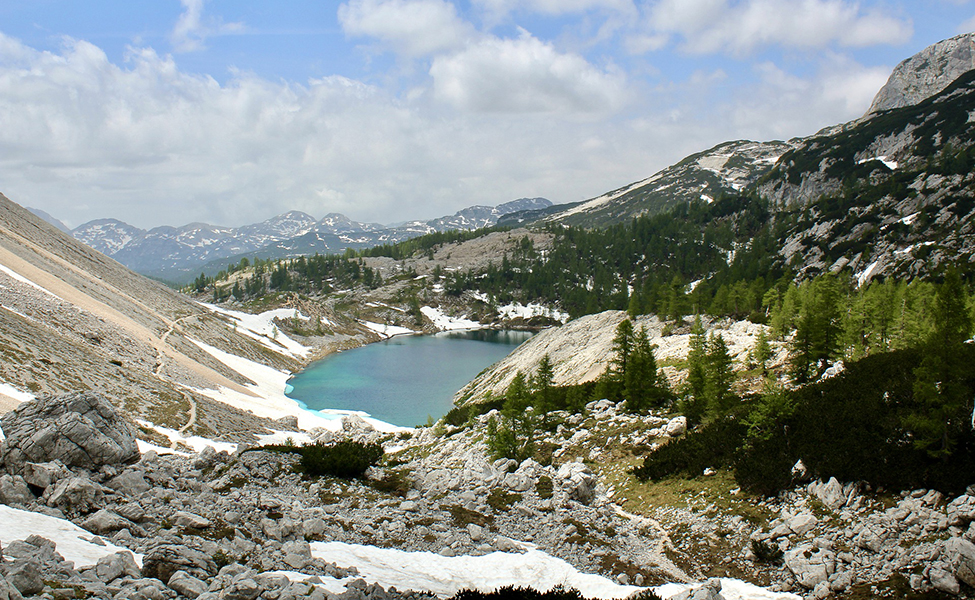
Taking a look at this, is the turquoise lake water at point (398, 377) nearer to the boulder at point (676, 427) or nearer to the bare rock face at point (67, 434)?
the boulder at point (676, 427)

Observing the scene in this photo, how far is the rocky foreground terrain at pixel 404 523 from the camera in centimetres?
1169

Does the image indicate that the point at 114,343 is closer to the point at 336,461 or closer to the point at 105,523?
the point at 336,461

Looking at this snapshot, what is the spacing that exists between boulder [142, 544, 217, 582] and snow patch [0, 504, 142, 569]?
0.56 m

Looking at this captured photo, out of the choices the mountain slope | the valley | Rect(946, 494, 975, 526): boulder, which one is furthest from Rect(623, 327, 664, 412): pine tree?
the mountain slope

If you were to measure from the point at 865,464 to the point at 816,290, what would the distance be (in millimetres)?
49476

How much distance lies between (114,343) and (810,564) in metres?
66.0

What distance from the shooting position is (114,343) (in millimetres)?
55781

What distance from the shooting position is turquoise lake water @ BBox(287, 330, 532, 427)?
75.9 m

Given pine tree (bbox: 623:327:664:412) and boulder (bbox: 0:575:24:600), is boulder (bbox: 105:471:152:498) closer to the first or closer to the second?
boulder (bbox: 0:575:24:600)

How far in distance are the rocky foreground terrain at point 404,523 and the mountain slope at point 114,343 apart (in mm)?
23426

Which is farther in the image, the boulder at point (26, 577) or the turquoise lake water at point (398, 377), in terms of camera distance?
the turquoise lake water at point (398, 377)

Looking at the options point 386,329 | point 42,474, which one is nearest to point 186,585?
point 42,474

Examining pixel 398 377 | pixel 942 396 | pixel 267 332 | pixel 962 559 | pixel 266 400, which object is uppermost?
pixel 942 396

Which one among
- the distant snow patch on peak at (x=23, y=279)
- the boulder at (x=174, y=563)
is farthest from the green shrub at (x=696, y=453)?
the distant snow patch on peak at (x=23, y=279)
